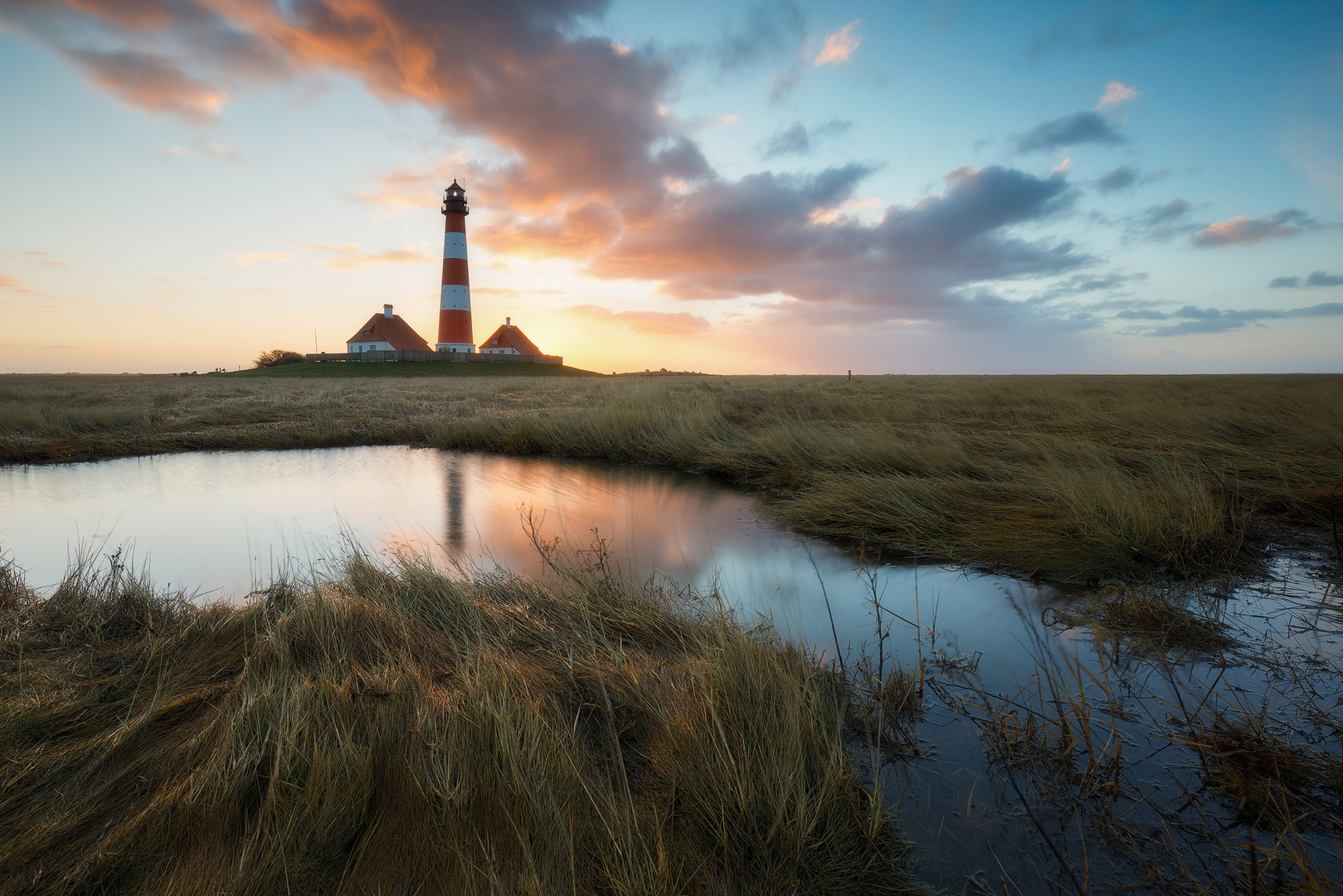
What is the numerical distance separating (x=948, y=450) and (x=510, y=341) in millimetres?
56342

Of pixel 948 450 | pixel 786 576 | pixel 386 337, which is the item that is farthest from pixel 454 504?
pixel 386 337

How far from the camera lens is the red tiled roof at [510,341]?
5875 centimetres

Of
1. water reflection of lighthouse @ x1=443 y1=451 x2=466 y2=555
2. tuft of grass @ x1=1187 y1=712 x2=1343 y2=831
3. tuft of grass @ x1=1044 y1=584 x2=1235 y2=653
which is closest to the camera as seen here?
tuft of grass @ x1=1187 y1=712 x2=1343 y2=831

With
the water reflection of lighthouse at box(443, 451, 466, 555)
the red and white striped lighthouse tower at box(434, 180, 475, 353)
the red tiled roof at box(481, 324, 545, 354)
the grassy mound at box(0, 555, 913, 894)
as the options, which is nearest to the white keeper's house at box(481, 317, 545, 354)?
the red tiled roof at box(481, 324, 545, 354)

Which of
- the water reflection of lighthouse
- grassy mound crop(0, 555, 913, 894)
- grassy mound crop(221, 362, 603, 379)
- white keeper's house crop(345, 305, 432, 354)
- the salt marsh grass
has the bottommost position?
the water reflection of lighthouse

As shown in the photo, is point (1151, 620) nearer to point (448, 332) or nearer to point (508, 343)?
point (448, 332)

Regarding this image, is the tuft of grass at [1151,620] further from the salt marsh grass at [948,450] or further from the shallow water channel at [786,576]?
the salt marsh grass at [948,450]

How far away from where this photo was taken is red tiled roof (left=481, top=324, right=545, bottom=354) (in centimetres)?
5875

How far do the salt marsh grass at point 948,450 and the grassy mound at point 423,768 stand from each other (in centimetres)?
336

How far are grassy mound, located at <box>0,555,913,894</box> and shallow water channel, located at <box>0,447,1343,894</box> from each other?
1.57 feet

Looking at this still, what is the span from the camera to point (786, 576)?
4.85 meters

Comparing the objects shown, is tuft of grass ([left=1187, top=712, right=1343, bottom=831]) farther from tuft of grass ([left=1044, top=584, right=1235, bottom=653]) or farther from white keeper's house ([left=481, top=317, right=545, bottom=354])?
white keeper's house ([left=481, top=317, right=545, bottom=354])

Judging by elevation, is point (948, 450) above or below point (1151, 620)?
above

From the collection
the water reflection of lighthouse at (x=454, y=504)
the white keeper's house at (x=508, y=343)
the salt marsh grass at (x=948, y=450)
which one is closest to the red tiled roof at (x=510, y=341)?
the white keeper's house at (x=508, y=343)
